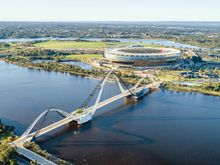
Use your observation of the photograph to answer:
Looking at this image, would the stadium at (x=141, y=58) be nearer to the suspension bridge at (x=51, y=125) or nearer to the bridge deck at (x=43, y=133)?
the suspension bridge at (x=51, y=125)

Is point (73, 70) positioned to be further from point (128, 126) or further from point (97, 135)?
point (97, 135)

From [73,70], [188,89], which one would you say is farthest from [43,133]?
[73,70]

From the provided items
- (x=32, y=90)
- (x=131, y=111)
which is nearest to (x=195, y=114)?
(x=131, y=111)

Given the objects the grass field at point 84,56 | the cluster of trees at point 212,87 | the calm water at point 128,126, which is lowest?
the calm water at point 128,126

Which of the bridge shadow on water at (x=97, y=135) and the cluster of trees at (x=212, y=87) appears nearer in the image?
the bridge shadow on water at (x=97, y=135)

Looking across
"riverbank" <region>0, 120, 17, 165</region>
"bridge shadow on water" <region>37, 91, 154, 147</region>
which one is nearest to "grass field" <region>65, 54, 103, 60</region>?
"bridge shadow on water" <region>37, 91, 154, 147</region>

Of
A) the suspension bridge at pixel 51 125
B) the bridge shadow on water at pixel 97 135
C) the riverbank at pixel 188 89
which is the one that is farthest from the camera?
the riverbank at pixel 188 89

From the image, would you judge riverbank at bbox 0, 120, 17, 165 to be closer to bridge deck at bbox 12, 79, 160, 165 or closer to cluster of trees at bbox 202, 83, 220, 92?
bridge deck at bbox 12, 79, 160, 165

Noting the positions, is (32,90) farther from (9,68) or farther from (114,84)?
(9,68)

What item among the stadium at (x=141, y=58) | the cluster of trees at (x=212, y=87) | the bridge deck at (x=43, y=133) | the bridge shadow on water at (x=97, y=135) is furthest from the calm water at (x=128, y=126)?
the stadium at (x=141, y=58)
